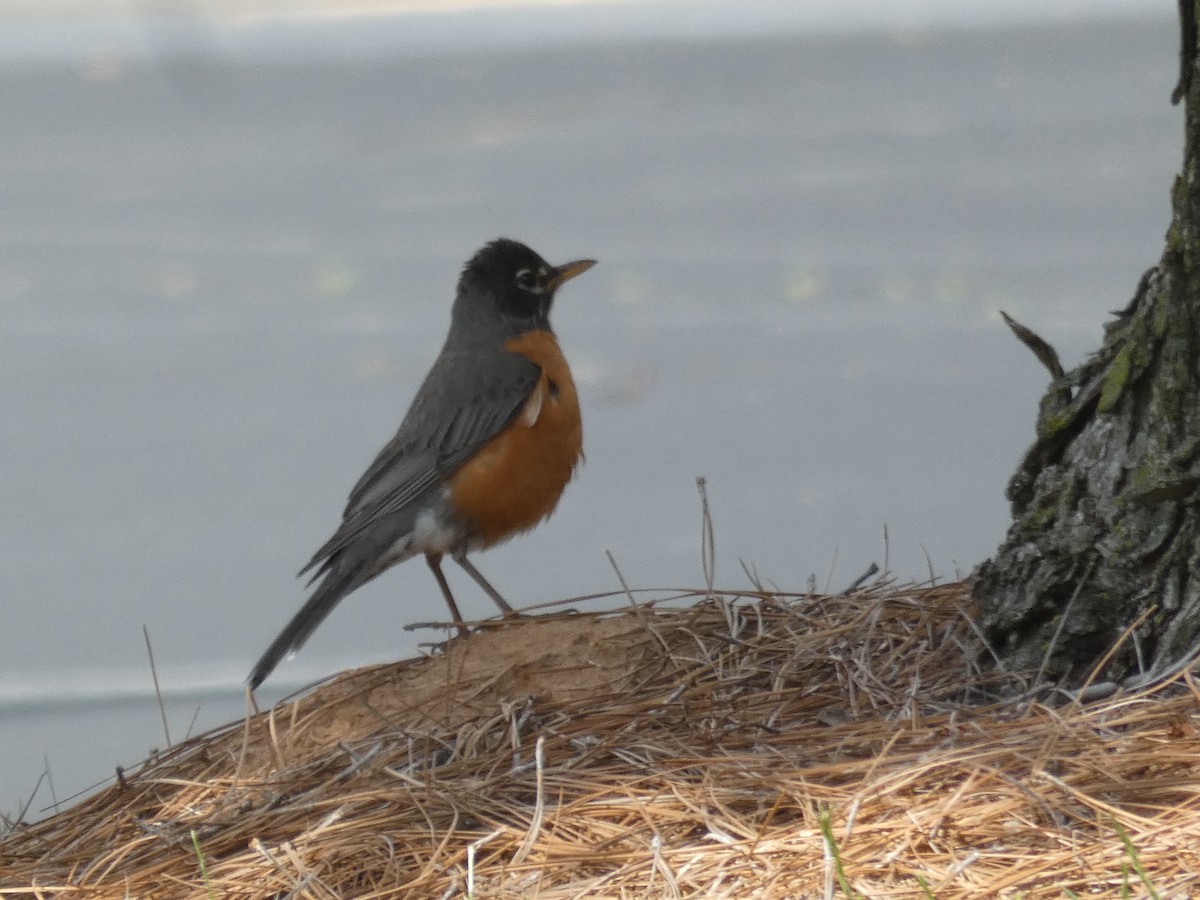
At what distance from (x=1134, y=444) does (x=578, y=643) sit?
1067 mm

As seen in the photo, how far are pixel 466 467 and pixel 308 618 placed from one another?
59cm

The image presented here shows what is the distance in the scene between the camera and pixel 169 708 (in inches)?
130

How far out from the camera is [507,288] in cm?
381

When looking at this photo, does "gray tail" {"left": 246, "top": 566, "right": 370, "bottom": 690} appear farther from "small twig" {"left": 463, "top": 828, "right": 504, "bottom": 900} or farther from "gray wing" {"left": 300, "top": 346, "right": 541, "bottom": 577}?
"small twig" {"left": 463, "top": 828, "right": 504, "bottom": 900}

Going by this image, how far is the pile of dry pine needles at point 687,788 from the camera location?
1.55 m

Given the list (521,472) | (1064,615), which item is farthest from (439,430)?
(1064,615)

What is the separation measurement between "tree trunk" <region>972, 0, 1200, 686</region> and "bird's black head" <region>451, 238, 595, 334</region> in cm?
158

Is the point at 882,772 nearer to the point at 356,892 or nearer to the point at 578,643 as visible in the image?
the point at 356,892

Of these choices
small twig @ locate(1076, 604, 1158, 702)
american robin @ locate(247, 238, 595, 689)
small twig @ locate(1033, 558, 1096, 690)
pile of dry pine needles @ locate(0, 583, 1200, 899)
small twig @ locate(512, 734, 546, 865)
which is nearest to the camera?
pile of dry pine needles @ locate(0, 583, 1200, 899)

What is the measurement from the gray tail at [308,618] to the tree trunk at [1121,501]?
155cm

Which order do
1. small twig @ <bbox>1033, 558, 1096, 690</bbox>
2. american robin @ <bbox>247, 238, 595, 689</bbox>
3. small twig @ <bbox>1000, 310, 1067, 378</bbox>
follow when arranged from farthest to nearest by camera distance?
american robin @ <bbox>247, 238, 595, 689</bbox>, small twig @ <bbox>1000, 310, 1067, 378</bbox>, small twig @ <bbox>1033, 558, 1096, 690</bbox>

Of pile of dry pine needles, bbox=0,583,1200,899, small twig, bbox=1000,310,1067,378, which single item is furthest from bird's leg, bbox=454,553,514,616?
small twig, bbox=1000,310,1067,378

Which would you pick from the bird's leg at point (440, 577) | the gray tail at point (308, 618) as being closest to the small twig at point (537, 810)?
the gray tail at point (308, 618)

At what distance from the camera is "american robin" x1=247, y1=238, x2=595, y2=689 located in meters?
3.32
